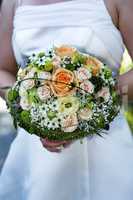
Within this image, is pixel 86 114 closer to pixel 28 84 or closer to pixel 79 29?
pixel 28 84

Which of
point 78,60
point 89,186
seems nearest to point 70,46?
point 78,60

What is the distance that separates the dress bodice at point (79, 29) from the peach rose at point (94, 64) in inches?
6.4

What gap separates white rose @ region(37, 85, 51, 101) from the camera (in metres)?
2.87

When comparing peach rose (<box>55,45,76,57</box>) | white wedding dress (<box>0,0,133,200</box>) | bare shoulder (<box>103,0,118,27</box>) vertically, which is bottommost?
white wedding dress (<box>0,0,133,200</box>)

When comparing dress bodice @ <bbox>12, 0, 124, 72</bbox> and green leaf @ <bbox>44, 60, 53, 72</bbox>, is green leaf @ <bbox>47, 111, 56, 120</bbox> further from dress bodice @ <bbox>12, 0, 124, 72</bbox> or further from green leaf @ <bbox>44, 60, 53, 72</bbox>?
dress bodice @ <bbox>12, 0, 124, 72</bbox>

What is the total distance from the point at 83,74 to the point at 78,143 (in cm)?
44

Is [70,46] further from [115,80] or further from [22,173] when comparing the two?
[22,173]

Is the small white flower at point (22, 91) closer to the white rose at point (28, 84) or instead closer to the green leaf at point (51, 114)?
the white rose at point (28, 84)

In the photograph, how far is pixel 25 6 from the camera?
3.23 metres

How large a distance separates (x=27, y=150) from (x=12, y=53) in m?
0.53

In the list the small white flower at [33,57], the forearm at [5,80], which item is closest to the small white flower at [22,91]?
the small white flower at [33,57]

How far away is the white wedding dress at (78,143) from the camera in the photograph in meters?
3.12

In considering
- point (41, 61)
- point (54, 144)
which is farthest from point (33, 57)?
point (54, 144)

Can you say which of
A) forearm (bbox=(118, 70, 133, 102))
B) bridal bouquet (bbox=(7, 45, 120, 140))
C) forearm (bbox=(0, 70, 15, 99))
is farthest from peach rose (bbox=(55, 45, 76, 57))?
forearm (bbox=(0, 70, 15, 99))
